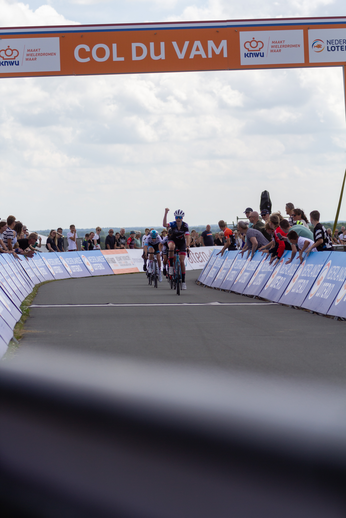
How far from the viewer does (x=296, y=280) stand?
1171 centimetres

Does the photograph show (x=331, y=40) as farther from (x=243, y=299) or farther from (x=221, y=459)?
(x=221, y=459)

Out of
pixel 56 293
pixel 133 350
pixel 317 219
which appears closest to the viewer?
pixel 133 350

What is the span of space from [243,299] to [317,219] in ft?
9.37

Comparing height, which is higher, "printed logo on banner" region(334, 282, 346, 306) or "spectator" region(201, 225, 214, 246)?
"spectator" region(201, 225, 214, 246)

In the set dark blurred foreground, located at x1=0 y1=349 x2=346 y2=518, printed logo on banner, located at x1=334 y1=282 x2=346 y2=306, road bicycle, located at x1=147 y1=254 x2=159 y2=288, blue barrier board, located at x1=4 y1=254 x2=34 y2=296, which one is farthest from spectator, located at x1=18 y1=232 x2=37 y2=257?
dark blurred foreground, located at x1=0 y1=349 x2=346 y2=518

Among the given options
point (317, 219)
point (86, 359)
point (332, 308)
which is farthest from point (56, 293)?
point (86, 359)

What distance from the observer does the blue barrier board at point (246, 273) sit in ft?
48.3

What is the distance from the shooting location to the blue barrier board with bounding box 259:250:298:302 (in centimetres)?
1217

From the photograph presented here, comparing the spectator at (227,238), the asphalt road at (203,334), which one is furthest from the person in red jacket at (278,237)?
the spectator at (227,238)

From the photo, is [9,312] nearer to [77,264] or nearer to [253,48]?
[253,48]

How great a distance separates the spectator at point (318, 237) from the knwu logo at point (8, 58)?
9.11 meters

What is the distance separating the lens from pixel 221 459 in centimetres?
92

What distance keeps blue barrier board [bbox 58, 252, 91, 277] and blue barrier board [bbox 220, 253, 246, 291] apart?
9775 mm

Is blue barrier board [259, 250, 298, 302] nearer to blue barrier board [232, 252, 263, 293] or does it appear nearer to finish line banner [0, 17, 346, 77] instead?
blue barrier board [232, 252, 263, 293]
